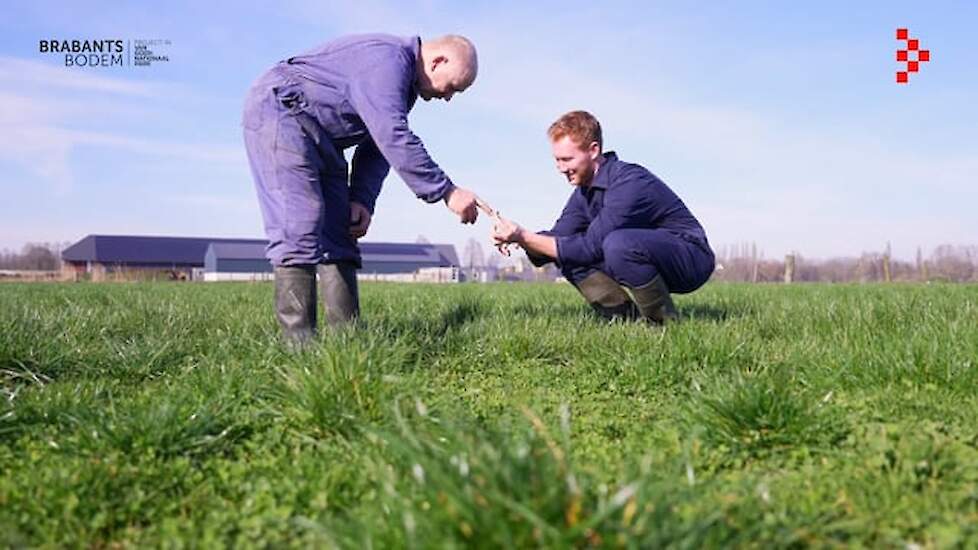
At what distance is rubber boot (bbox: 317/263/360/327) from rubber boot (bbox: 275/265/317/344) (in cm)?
28

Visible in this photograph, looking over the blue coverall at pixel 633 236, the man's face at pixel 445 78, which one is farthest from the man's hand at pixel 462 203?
the blue coverall at pixel 633 236

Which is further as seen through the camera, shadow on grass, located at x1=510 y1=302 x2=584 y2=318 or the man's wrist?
shadow on grass, located at x1=510 y1=302 x2=584 y2=318

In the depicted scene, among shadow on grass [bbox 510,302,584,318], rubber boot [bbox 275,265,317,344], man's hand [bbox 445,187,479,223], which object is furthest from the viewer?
shadow on grass [bbox 510,302,584,318]

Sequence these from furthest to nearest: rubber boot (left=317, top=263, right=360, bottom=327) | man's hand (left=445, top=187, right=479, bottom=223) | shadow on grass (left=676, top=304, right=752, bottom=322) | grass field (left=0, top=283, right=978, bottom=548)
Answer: shadow on grass (left=676, top=304, right=752, bottom=322), rubber boot (left=317, top=263, right=360, bottom=327), man's hand (left=445, top=187, right=479, bottom=223), grass field (left=0, top=283, right=978, bottom=548)

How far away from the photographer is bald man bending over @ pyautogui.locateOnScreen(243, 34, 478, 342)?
400cm

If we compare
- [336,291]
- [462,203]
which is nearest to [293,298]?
[336,291]

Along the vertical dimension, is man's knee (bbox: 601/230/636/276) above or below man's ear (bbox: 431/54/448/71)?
below

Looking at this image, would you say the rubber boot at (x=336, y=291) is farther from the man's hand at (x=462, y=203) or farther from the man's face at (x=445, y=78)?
the man's face at (x=445, y=78)

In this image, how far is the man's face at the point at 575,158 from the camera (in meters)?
5.28

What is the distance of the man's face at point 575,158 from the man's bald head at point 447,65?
3.79ft

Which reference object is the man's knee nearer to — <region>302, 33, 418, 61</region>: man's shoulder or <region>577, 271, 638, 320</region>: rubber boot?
<region>577, 271, 638, 320</region>: rubber boot

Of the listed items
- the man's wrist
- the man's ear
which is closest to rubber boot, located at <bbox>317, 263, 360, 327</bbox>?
the man's wrist

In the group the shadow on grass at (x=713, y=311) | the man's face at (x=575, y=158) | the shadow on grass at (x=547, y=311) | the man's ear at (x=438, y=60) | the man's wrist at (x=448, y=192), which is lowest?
the shadow on grass at (x=713, y=311)

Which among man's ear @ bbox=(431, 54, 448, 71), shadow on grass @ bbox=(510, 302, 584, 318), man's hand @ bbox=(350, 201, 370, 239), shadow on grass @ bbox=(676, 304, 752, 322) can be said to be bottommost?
shadow on grass @ bbox=(676, 304, 752, 322)
